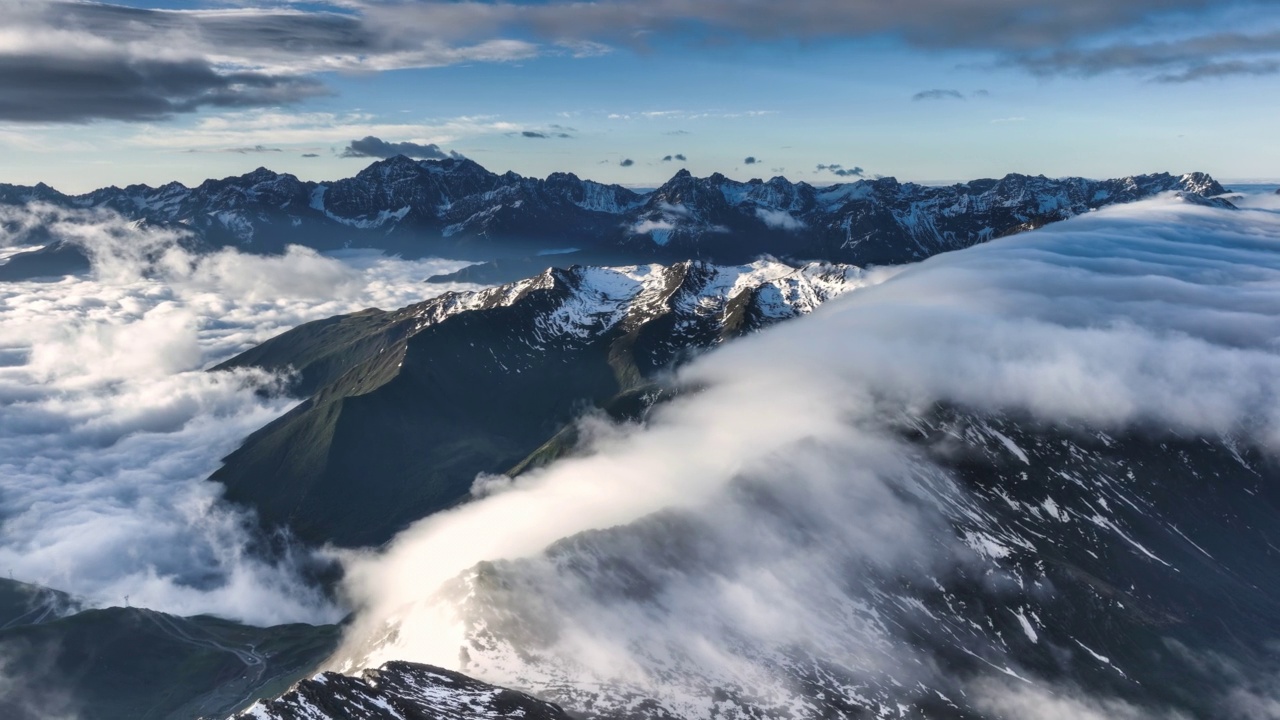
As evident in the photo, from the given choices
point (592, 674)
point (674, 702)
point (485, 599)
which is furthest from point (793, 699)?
point (485, 599)

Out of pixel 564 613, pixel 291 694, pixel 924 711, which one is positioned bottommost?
pixel 924 711

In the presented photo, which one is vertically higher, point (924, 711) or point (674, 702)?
point (674, 702)

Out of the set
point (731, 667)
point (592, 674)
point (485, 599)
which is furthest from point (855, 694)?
point (485, 599)

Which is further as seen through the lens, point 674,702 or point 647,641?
point 647,641

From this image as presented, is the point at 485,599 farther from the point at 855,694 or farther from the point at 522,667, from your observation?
the point at 855,694

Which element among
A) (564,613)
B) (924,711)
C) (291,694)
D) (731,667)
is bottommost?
(924,711)

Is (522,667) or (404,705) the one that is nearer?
(404,705)

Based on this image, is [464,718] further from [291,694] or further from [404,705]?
[291,694]

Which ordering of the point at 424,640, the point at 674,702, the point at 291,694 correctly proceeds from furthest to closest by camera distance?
the point at 424,640 < the point at 674,702 < the point at 291,694

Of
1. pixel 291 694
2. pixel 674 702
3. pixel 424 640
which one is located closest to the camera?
pixel 291 694
